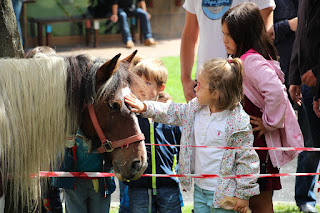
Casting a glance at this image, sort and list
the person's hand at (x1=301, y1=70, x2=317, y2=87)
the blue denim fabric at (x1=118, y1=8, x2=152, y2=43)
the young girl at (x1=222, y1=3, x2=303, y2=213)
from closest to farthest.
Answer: the young girl at (x1=222, y1=3, x2=303, y2=213)
the person's hand at (x1=301, y1=70, x2=317, y2=87)
the blue denim fabric at (x1=118, y1=8, x2=152, y2=43)

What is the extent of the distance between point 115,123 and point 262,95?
1.08m

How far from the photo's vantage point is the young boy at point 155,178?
10.8ft

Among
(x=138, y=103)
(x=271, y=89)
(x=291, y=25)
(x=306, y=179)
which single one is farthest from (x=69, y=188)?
(x=291, y=25)

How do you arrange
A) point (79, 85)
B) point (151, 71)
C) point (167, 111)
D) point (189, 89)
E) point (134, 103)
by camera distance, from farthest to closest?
1. point (189, 89)
2. point (151, 71)
3. point (167, 111)
4. point (134, 103)
5. point (79, 85)

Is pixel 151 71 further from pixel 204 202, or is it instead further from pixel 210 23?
pixel 204 202

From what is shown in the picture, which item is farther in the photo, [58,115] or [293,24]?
[293,24]

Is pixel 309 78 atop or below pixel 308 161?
atop

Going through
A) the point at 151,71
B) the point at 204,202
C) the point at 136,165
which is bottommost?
the point at 204,202

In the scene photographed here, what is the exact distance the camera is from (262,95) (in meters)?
3.14

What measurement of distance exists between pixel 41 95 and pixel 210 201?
1278 millimetres

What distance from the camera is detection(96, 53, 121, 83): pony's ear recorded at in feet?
8.79

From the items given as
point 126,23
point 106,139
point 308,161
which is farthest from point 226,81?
point 126,23

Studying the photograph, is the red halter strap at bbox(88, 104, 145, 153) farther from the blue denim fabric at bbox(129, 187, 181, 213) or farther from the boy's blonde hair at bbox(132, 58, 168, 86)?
the boy's blonde hair at bbox(132, 58, 168, 86)

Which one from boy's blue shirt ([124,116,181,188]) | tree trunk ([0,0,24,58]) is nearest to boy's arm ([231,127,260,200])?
boy's blue shirt ([124,116,181,188])
